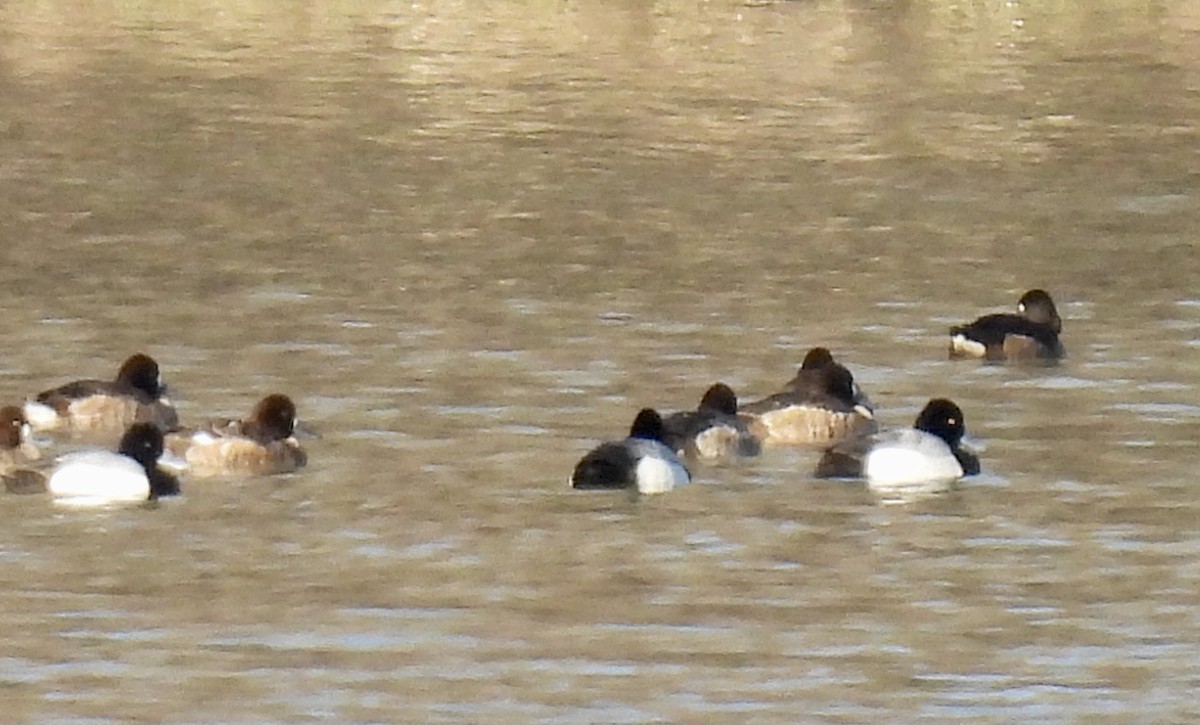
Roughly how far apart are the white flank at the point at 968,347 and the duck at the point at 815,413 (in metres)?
2.33

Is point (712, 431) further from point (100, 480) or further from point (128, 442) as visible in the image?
point (100, 480)

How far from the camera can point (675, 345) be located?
1984cm

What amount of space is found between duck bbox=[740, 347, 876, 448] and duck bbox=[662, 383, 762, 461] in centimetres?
17

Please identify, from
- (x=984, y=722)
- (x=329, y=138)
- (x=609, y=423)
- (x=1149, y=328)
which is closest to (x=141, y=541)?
(x=609, y=423)

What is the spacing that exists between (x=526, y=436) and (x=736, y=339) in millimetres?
3670

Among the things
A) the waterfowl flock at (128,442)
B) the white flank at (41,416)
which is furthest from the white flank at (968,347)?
the white flank at (41,416)

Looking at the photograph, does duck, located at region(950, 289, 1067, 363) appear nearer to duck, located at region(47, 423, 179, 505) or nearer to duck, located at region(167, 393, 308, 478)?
duck, located at region(167, 393, 308, 478)

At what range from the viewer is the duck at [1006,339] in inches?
754

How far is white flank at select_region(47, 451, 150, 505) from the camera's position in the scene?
1500cm

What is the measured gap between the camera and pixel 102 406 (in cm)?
1688

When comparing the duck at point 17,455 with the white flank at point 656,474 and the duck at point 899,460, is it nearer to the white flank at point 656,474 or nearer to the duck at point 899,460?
the white flank at point 656,474

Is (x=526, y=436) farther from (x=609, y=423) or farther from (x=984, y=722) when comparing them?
(x=984, y=722)

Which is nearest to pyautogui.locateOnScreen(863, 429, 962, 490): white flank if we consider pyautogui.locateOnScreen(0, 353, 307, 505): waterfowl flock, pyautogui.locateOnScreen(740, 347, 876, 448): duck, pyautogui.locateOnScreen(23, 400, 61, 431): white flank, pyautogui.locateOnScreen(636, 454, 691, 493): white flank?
pyautogui.locateOnScreen(740, 347, 876, 448): duck

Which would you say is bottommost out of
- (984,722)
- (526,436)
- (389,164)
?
(984,722)
